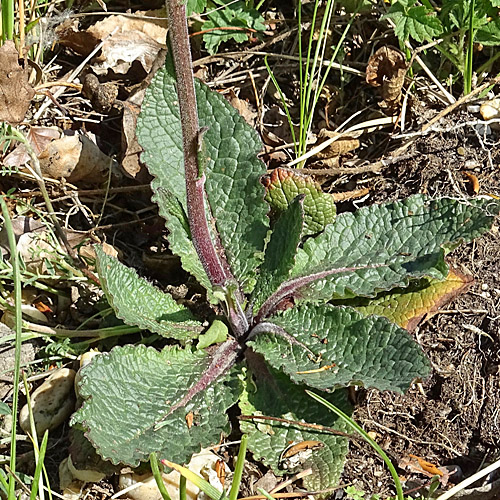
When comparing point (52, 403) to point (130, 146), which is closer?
point (52, 403)

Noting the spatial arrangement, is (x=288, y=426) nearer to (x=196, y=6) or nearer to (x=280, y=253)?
(x=280, y=253)

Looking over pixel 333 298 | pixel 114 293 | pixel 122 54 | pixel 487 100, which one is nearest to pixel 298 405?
pixel 333 298

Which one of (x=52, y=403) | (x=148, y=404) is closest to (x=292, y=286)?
(x=148, y=404)

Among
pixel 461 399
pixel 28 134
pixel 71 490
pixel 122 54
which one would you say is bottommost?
pixel 71 490

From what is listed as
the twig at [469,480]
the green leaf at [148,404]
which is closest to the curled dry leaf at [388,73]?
the green leaf at [148,404]

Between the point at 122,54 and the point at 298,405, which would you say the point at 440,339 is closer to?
the point at 298,405
